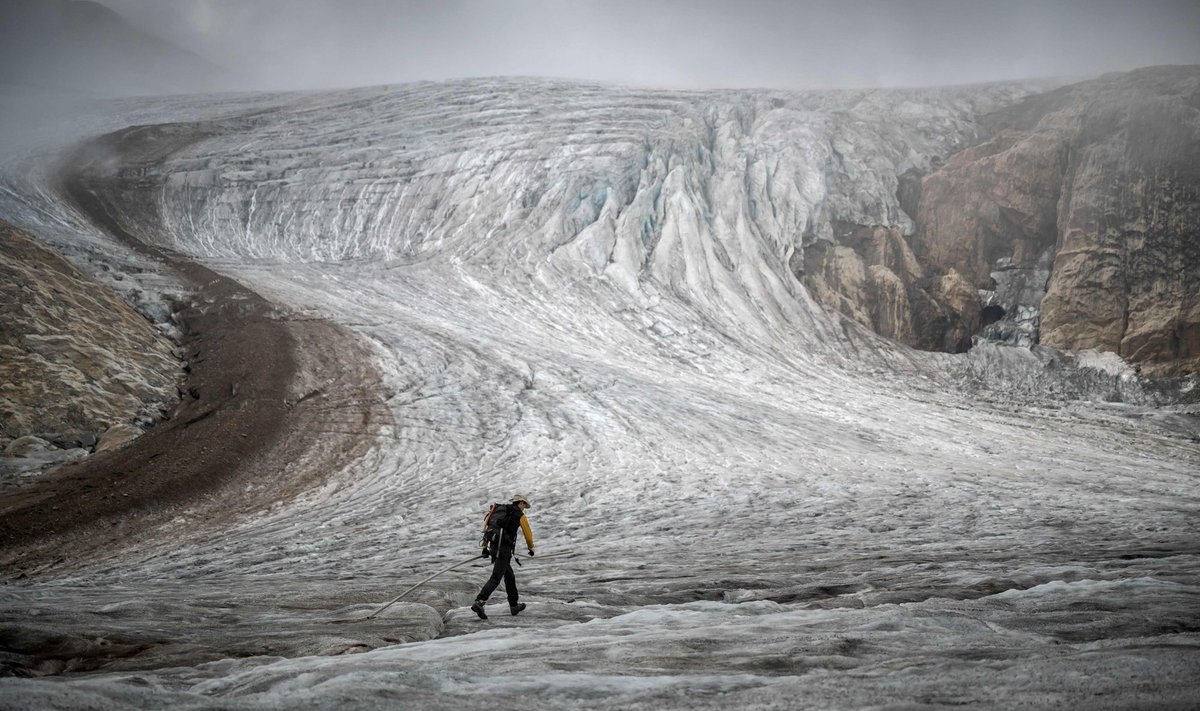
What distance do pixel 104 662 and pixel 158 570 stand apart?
19.8 feet

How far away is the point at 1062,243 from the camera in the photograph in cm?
4378

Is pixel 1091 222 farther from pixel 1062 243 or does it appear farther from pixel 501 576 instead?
pixel 501 576

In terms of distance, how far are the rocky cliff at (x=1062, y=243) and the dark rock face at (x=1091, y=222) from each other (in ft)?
0.25

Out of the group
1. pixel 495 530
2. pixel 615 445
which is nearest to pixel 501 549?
pixel 495 530

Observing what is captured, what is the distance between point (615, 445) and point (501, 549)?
13.8 m

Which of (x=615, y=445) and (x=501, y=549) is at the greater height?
(x=615, y=445)

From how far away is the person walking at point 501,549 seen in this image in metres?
8.40

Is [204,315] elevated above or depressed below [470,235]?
below

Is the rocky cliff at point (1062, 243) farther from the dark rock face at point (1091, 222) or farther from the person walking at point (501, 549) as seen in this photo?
the person walking at point (501, 549)

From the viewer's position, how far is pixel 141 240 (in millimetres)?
41094

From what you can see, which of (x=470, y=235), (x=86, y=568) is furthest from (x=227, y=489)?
(x=470, y=235)

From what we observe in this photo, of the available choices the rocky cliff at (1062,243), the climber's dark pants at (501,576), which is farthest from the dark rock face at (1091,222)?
the climber's dark pants at (501,576)

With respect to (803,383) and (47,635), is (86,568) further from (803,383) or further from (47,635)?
(803,383)

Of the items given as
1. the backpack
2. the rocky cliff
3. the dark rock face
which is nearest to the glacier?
the backpack
